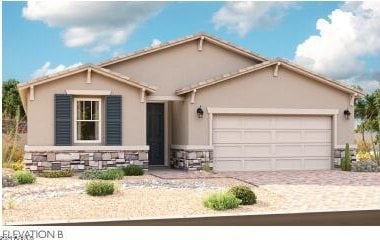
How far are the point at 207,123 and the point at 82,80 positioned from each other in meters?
4.29

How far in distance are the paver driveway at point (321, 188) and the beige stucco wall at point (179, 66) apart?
4.15 m

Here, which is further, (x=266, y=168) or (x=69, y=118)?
(x=266, y=168)

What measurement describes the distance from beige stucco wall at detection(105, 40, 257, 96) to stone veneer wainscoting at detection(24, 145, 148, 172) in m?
2.84

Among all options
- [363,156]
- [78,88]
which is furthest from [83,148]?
[363,156]

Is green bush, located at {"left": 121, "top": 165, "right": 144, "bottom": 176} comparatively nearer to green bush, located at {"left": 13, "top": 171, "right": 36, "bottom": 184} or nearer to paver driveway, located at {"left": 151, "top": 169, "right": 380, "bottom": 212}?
paver driveway, located at {"left": 151, "top": 169, "right": 380, "bottom": 212}

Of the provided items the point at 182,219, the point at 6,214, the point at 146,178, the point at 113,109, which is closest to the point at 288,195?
the point at 182,219

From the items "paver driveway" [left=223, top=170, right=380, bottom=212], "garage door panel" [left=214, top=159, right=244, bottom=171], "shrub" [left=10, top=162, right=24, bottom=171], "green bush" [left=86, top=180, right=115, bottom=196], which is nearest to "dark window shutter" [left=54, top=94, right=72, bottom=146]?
"shrub" [left=10, top=162, right=24, bottom=171]

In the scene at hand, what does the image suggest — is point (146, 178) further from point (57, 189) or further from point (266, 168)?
point (266, 168)

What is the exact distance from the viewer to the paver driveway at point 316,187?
1296cm

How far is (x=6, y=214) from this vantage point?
11.6 metres

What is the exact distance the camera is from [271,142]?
2100 centimetres

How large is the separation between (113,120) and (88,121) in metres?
0.78

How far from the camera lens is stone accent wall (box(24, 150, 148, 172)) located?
18984 millimetres

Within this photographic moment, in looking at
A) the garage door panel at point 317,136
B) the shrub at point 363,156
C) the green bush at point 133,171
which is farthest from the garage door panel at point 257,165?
the shrub at point 363,156
